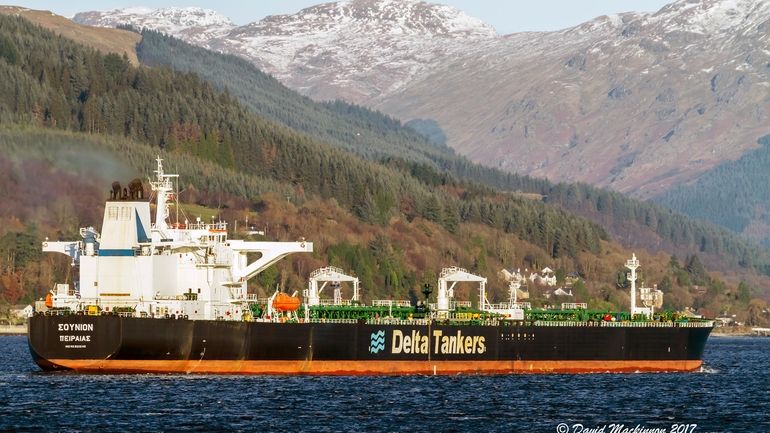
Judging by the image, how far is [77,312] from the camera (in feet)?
275

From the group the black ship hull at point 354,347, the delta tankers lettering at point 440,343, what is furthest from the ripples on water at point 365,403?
the delta tankers lettering at point 440,343

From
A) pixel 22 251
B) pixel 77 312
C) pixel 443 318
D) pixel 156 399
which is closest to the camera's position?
pixel 156 399

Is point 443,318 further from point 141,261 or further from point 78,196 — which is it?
point 78,196

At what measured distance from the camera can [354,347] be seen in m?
91.6

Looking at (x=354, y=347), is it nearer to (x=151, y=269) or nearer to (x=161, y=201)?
(x=151, y=269)

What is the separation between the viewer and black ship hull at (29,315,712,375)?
83062 millimetres

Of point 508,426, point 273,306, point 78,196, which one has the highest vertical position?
point 78,196

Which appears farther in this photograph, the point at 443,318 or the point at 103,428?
the point at 443,318

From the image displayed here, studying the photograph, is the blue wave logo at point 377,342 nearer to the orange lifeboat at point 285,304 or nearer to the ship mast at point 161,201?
the orange lifeboat at point 285,304

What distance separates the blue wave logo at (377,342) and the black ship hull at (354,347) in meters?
0.06

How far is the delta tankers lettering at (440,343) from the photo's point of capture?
93.1 m

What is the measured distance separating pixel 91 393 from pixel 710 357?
261 ft

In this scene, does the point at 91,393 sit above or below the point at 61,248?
below

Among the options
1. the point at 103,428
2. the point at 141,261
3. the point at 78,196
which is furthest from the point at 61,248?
the point at 78,196
